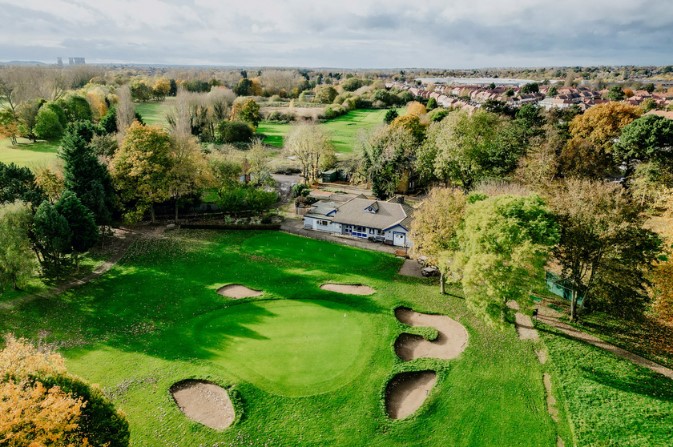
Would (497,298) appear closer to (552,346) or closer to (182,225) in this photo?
(552,346)

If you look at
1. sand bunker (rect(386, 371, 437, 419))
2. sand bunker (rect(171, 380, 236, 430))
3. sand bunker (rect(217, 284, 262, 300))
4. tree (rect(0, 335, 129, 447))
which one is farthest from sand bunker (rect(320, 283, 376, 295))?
tree (rect(0, 335, 129, 447))

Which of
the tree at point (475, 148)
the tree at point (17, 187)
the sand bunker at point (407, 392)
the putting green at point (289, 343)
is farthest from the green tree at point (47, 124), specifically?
the sand bunker at point (407, 392)

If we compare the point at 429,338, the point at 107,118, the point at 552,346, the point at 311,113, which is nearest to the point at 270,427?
the point at 429,338

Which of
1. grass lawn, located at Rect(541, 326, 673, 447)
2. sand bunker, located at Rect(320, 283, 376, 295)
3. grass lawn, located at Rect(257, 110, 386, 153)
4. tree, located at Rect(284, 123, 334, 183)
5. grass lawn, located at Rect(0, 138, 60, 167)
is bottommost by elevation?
grass lawn, located at Rect(541, 326, 673, 447)

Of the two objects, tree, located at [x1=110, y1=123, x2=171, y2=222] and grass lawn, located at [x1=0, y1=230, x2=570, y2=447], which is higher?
tree, located at [x1=110, y1=123, x2=171, y2=222]

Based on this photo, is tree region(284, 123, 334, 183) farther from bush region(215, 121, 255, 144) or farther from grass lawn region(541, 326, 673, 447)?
grass lawn region(541, 326, 673, 447)

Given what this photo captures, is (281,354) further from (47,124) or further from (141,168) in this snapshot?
(47,124)
